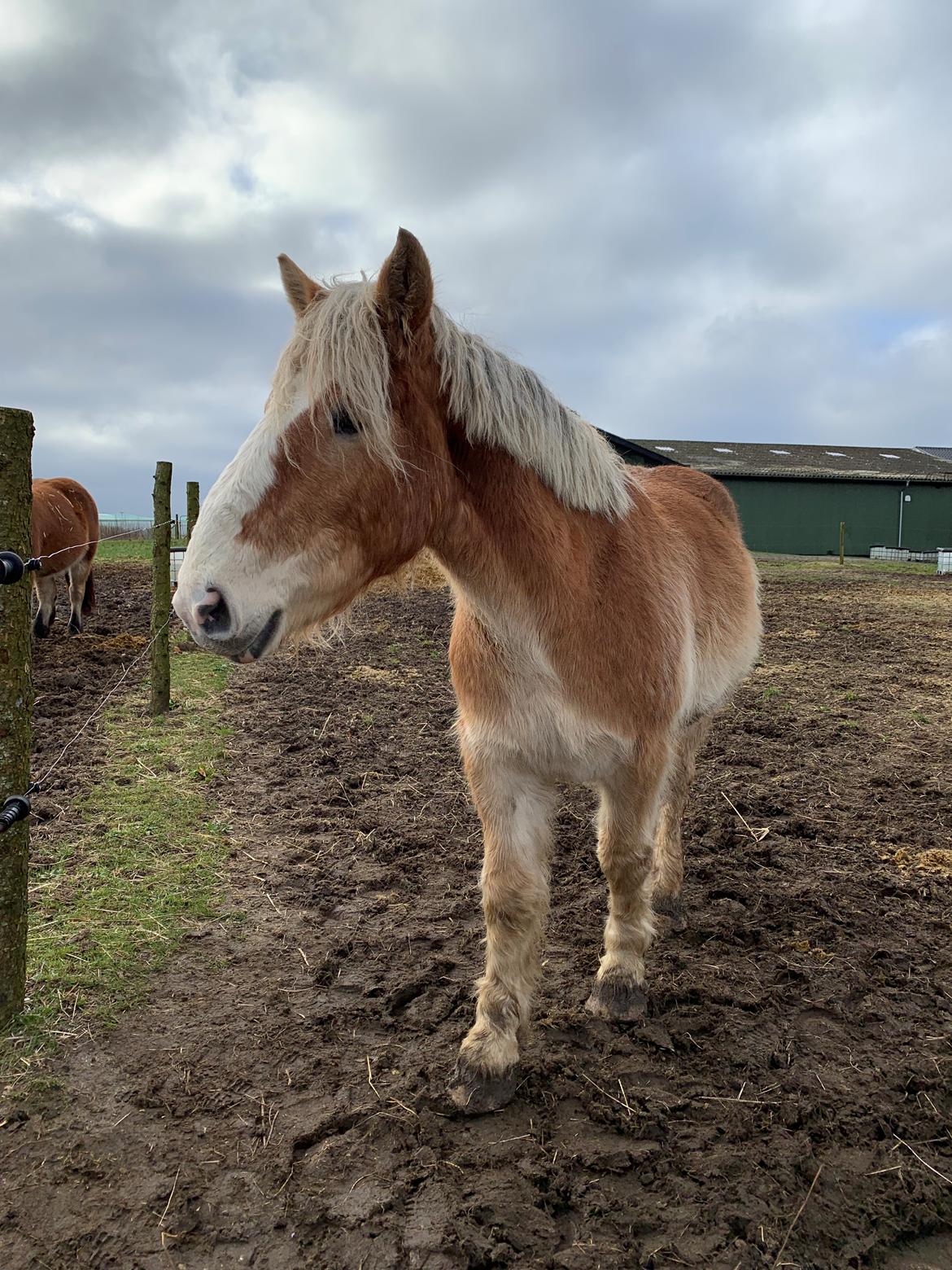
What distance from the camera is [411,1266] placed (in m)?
1.90

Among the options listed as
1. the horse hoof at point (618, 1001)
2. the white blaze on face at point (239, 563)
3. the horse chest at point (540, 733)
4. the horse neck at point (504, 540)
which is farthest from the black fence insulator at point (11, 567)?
the horse hoof at point (618, 1001)

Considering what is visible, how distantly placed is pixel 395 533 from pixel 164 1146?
1937mm

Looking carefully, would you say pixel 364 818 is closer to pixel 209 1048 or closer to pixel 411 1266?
pixel 209 1048

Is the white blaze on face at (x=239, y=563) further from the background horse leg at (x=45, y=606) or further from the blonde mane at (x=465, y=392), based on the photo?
the background horse leg at (x=45, y=606)

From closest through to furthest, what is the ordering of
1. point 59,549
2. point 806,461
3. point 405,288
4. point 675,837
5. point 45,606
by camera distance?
point 405,288 → point 675,837 → point 59,549 → point 45,606 → point 806,461

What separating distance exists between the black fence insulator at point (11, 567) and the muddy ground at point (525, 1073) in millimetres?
1646

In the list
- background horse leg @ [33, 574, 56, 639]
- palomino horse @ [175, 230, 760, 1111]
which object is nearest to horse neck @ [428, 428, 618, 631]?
palomino horse @ [175, 230, 760, 1111]

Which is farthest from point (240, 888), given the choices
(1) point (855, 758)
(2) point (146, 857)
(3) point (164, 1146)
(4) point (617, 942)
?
(1) point (855, 758)

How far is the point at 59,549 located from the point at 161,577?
11.8ft

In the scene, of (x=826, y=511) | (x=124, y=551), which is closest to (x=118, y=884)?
(x=124, y=551)

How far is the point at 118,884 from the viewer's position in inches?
151

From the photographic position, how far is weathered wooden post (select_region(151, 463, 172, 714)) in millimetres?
6500

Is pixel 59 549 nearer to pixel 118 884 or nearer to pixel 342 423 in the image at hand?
pixel 118 884

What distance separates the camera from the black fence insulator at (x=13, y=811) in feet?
8.46
